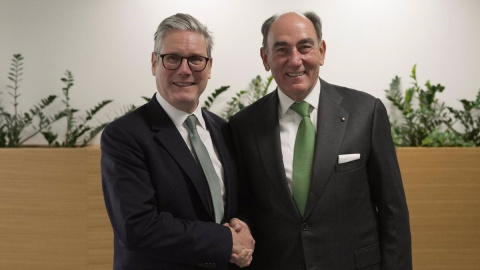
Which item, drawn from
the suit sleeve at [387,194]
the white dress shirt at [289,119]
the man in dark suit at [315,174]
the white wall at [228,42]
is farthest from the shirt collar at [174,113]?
the white wall at [228,42]

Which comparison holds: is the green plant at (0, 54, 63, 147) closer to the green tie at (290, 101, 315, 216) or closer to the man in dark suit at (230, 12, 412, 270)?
the man in dark suit at (230, 12, 412, 270)

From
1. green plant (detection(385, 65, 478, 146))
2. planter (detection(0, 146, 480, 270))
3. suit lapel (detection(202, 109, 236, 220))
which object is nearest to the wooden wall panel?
planter (detection(0, 146, 480, 270))

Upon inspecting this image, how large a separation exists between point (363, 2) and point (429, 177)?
142cm

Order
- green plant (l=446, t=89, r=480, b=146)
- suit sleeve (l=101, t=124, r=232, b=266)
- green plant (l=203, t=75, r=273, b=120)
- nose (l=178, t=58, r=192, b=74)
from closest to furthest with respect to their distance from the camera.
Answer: suit sleeve (l=101, t=124, r=232, b=266) → nose (l=178, t=58, r=192, b=74) → green plant (l=446, t=89, r=480, b=146) → green plant (l=203, t=75, r=273, b=120)

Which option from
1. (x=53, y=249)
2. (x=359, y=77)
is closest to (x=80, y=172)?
(x=53, y=249)

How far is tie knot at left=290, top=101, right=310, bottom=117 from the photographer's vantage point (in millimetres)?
2131

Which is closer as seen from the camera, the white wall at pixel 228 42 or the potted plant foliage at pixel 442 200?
the potted plant foliage at pixel 442 200

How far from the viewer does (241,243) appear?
198 cm

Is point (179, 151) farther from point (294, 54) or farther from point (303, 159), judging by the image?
point (294, 54)

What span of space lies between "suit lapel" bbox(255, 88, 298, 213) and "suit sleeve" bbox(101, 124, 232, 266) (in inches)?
9.3

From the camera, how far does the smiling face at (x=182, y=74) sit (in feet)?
6.56

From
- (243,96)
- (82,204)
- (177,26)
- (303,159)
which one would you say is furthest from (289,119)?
(243,96)

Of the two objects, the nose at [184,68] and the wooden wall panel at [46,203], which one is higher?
the nose at [184,68]

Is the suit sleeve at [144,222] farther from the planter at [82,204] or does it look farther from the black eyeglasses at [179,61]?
the planter at [82,204]
